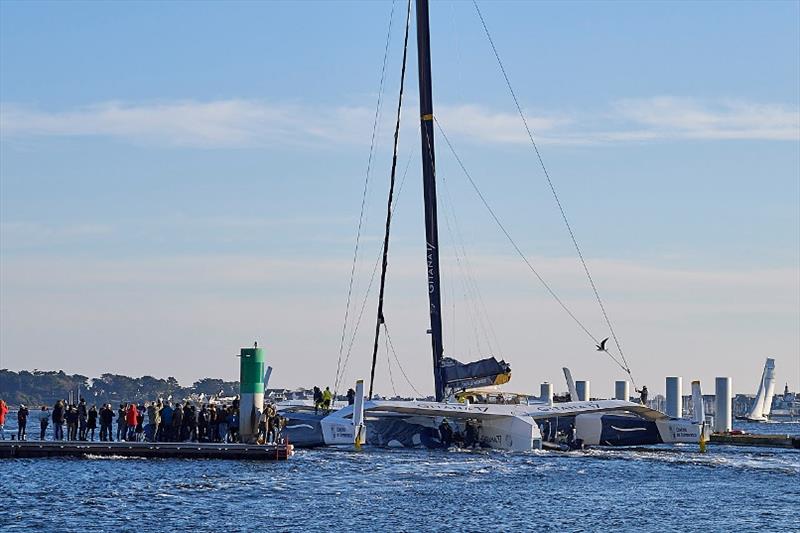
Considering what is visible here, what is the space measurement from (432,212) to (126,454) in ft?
52.7

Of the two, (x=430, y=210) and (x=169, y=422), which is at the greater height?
(x=430, y=210)

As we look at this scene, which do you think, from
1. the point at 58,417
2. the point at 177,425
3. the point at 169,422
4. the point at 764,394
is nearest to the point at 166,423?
the point at 169,422

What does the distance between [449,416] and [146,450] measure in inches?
441

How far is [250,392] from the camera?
46844mm

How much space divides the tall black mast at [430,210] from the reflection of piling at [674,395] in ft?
57.3

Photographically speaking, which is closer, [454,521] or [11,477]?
[454,521]

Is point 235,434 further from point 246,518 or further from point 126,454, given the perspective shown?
point 246,518

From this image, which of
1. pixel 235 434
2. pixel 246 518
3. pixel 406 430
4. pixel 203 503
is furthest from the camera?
pixel 406 430

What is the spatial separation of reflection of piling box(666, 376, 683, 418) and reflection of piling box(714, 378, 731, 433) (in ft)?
11.7

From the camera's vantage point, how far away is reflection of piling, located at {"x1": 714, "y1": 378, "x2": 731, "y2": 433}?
72062 mm

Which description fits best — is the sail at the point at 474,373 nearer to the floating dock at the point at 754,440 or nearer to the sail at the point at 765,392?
the floating dock at the point at 754,440

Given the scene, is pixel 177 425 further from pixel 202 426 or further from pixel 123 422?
pixel 123 422

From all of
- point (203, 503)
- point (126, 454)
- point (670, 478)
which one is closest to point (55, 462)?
point (126, 454)

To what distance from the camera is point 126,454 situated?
44969 mm
